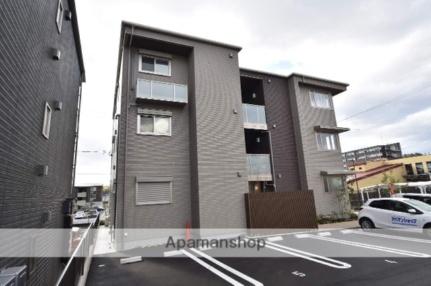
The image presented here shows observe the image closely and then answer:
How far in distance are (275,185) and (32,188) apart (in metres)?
11.4

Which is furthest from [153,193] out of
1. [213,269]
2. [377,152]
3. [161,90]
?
[377,152]

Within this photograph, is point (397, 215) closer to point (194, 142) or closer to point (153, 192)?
point (194, 142)

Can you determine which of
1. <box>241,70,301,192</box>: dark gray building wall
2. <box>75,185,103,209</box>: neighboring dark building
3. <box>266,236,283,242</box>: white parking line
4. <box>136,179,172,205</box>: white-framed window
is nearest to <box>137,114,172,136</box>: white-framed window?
<box>136,179,172,205</box>: white-framed window

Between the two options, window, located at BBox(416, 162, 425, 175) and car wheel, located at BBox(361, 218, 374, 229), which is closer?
car wheel, located at BBox(361, 218, 374, 229)

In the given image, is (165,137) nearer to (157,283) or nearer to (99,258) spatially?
(99,258)

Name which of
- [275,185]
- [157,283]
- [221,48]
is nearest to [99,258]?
[157,283]

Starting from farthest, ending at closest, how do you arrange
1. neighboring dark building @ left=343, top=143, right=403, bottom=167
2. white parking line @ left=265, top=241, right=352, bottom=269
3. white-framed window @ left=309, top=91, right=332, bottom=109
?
neighboring dark building @ left=343, top=143, right=403, bottom=167
white-framed window @ left=309, top=91, right=332, bottom=109
white parking line @ left=265, top=241, right=352, bottom=269

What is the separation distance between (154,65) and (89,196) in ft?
170

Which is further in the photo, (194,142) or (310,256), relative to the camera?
(194,142)

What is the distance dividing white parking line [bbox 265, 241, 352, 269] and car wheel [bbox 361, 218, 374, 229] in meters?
5.04

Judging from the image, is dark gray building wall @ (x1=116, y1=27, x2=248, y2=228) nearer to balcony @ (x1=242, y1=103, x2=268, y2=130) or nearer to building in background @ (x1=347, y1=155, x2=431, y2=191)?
balcony @ (x1=242, y1=103, x2=268, y2=130)

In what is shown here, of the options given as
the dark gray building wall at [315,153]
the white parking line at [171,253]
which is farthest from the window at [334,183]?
the white parking line at [171,253]

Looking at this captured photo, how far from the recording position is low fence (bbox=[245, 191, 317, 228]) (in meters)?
10.9

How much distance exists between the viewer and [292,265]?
6.45m
